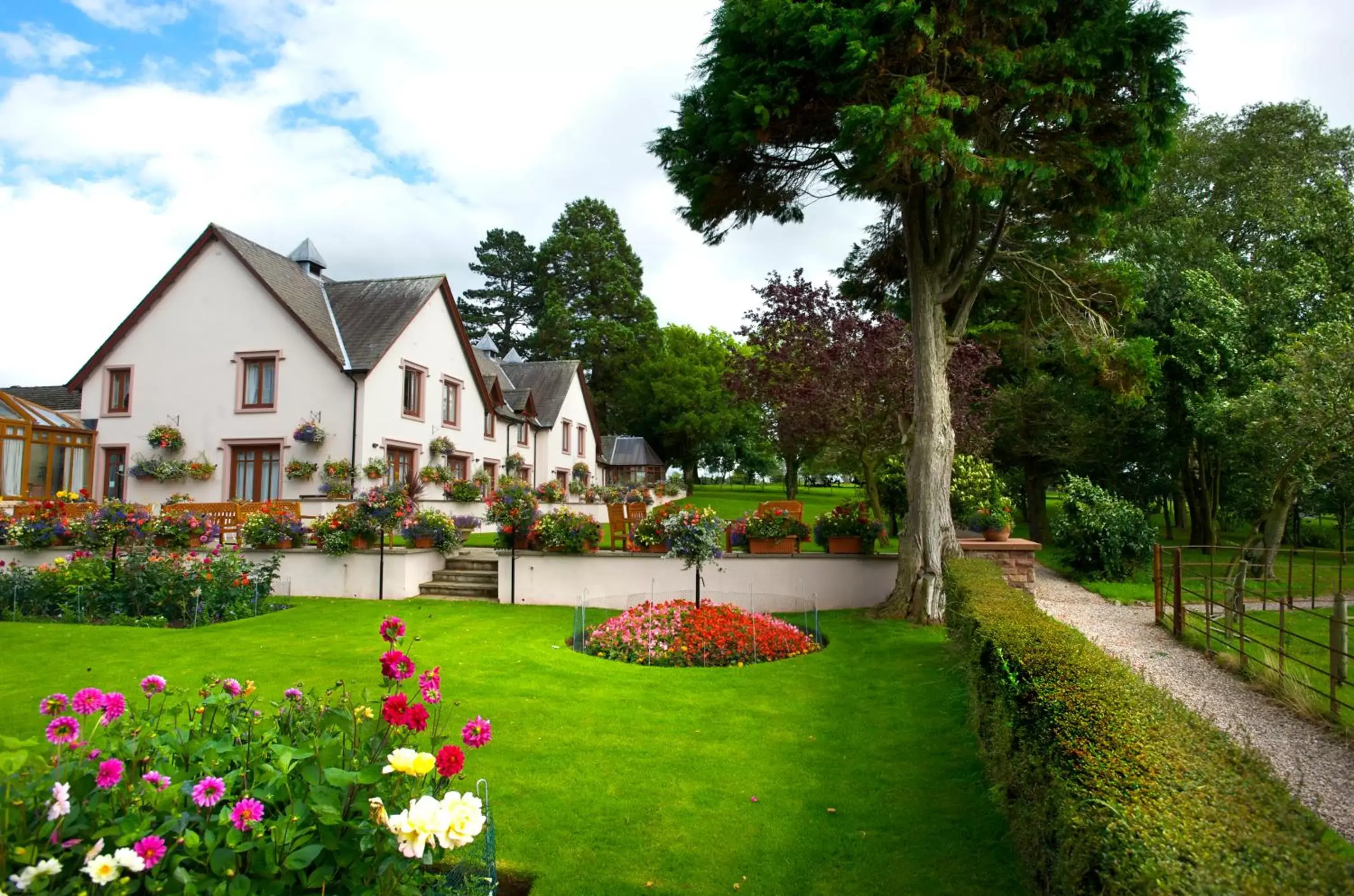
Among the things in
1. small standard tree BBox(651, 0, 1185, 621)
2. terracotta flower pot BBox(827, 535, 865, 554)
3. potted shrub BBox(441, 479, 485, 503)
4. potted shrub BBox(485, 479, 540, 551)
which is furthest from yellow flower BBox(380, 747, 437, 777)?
potted shrub BBox(441, 479, 485, 503)

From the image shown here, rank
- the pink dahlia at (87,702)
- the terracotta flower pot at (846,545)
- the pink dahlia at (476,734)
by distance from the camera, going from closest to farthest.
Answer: the pink dahlia at (87,702)
the pink dahlia at (476,734)
the terracotta flower pot at (846,545)

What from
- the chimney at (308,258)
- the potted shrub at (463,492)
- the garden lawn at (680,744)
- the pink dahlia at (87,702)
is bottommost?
the garden lawn at (680,744)

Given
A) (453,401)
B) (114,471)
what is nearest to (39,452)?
(114,471)

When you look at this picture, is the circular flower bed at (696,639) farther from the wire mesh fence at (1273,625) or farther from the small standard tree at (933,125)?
the wire mesh fence at (1273,625)

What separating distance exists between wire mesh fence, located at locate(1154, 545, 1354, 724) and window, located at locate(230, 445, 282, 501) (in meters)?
21.8

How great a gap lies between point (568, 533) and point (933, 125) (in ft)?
28.9

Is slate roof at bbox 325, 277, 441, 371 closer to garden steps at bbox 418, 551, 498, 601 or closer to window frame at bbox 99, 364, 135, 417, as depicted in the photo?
window frame at bbox 99, 364, 135, 417

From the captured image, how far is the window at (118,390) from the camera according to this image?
22719 mm

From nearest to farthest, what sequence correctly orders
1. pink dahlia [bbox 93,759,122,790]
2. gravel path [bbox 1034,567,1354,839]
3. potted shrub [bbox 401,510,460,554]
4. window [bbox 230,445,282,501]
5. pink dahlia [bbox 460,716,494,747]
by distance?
pink dahlia [bbox 93,759,122,790] < pink dahlia [bbox 460,716,494,747] < gravel path [bbox 1034,567,1354,839] < potted shrub [bbox 401,510,460,554] < window [bbox 230,445,282,501]

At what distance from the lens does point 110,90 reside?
8828 mm

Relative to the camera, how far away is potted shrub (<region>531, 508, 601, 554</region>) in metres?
13.8

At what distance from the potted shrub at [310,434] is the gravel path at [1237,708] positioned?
18619 mm

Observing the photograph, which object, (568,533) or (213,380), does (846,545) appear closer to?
(568,533)

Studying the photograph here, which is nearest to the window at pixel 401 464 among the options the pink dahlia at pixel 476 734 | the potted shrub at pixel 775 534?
the potted shrub at pixel 775 534
